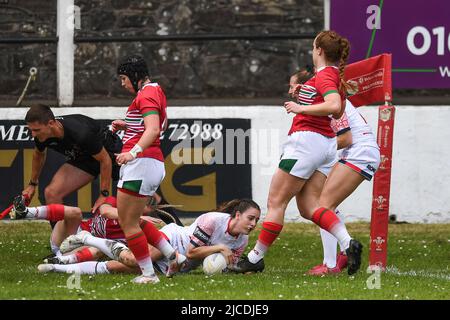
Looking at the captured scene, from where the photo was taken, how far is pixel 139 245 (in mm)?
10047

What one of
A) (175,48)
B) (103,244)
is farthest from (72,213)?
(175,48)

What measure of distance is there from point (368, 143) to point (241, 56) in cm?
754

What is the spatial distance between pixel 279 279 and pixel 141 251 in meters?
1.16

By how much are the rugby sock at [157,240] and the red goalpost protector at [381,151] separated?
1.92 meters

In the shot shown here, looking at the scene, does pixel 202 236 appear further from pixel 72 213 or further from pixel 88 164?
pixel 88 164

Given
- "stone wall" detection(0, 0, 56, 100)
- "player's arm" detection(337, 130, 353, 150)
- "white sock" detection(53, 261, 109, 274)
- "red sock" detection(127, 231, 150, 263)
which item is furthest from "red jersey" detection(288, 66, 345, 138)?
"stone wall" detection(0, 0, 56, 100)

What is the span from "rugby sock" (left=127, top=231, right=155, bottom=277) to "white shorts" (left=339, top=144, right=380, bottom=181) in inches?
76.7

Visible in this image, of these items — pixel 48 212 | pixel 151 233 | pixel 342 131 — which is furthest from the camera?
pixel 48 212

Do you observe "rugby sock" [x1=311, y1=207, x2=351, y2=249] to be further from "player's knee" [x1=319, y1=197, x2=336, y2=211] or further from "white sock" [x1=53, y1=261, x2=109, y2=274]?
"white sock" [x1=53, y1=261, x2=109, y2=274]

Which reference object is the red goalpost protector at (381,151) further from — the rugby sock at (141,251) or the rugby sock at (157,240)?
the rugby sock at (141,251)

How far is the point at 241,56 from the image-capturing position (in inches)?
730

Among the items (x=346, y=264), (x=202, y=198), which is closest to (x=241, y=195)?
(x=202, y=198)

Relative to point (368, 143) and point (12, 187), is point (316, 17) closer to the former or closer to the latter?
point (12, 187)

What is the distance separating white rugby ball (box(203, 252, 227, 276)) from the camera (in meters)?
10.9
